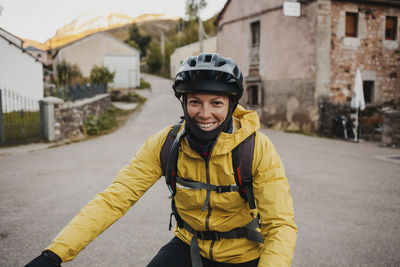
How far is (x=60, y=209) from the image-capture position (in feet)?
17.0

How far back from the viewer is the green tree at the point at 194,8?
7075 cm

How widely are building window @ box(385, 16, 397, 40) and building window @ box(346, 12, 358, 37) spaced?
2116mm

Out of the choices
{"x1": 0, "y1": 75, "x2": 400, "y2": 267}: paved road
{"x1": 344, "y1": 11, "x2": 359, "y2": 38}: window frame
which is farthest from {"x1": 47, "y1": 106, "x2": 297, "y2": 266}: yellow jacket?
{"x1": 344, "y1": 11, "x2": 359, "y2": 38}: window frame

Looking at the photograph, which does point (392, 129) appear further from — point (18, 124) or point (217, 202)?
point (18, 124)

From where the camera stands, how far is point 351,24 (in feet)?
55.4

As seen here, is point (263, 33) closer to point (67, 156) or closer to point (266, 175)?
point (67, 156)

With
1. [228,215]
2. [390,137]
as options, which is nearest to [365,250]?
[228,215]

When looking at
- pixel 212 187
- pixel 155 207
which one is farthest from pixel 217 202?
pixel 155 207

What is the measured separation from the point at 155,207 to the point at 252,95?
16146 mm

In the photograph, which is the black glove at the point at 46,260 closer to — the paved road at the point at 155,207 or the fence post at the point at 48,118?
the paved road at the point at 155,207

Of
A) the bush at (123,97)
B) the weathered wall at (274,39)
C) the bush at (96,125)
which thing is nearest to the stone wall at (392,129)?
the weathered wall at (274,39)

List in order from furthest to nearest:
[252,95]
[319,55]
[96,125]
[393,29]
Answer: [252,95]
[393,29]
[319,55]
[96,125]

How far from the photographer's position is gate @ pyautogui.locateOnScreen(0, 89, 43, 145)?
1089cm

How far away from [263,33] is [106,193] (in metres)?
18.8
